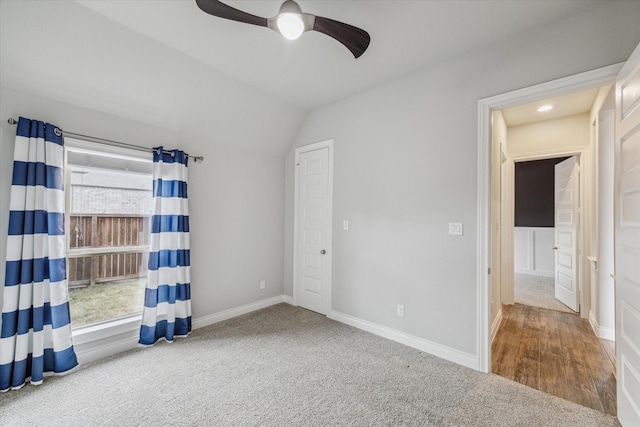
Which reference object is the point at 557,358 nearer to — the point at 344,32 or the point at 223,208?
the point at 344,32

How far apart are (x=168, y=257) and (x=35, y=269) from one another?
0.98m

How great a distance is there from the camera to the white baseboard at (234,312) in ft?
10.6

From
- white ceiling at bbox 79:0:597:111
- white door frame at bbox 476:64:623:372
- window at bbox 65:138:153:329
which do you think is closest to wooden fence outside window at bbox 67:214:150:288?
window at bbox 65:138:153:329

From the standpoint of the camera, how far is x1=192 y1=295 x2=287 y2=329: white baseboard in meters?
3.25

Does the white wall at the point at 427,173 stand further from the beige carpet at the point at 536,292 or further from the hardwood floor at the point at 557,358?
the beige carpet at the point at 536,292

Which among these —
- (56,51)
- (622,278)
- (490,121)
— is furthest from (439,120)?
(56,51)

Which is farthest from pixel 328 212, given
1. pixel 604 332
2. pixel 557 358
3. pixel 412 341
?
pixel 604 332

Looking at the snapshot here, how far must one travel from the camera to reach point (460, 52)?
246 centimetres

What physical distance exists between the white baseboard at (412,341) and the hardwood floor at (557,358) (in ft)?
0.78

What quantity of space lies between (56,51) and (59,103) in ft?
1.44

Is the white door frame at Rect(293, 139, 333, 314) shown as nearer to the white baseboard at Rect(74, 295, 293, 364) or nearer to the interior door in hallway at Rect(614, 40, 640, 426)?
the white baseboard at Rect(74, 295, 293, 364)

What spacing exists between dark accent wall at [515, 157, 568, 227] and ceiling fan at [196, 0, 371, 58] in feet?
21.7

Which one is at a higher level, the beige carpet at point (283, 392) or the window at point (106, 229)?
the window at point (106, 229)

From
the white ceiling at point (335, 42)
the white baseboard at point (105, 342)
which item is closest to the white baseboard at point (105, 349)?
the white baseboard at point (105, 342)
